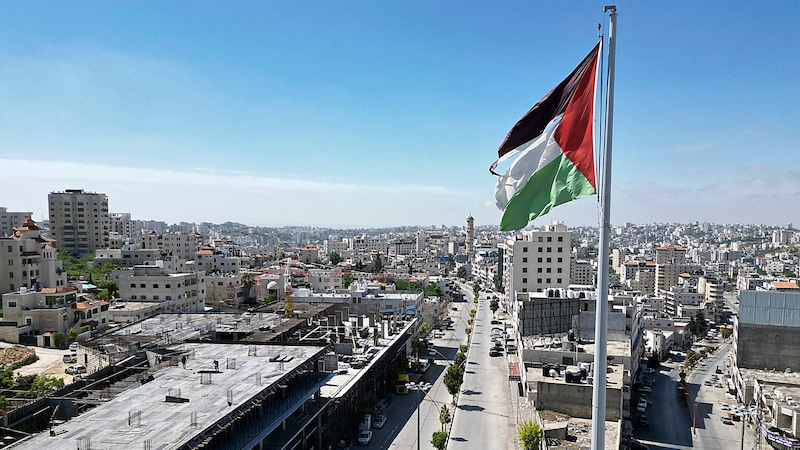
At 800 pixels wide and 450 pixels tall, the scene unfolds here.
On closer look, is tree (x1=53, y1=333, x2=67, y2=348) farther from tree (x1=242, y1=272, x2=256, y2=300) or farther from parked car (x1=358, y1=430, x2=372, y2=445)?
tree (x1=242, y1=272, x2=256, y2=300)

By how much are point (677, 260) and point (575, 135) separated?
10254cm

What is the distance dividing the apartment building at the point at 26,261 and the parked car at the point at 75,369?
17233mm

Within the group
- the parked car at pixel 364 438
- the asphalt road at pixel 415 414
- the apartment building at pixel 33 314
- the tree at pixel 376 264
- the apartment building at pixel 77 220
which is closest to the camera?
the parked car at pixel 364 438

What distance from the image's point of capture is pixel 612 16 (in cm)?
572

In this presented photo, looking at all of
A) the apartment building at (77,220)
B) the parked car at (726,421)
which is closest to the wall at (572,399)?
the parked car at (726,421)

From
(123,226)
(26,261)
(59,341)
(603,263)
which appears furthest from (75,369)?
(123,226)

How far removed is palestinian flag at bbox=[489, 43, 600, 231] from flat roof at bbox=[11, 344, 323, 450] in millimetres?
8139

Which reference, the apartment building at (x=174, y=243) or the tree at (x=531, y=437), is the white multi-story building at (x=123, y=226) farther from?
the tree at (x=531, y=437)

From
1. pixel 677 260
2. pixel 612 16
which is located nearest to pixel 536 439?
pixel 612 16

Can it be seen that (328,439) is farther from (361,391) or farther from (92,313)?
(92,313)

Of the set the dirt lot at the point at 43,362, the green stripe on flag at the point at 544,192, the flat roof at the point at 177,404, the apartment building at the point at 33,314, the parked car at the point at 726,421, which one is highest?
the green stripe on flag at the point at 544,192

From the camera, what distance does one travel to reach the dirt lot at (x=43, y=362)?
87.0 feet

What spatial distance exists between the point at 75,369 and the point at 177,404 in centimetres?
1643

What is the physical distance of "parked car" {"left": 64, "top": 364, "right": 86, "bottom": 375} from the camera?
24.6 metres
